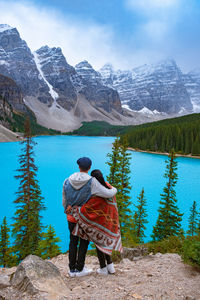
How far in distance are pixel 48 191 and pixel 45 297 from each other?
89.8 ft

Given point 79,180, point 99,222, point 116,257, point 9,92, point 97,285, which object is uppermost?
point 9,92

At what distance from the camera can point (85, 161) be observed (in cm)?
475

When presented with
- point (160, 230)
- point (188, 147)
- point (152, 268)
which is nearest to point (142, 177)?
point (160, 230)

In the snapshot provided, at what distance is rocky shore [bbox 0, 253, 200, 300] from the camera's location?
3770mm

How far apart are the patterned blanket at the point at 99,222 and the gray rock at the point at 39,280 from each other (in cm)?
91

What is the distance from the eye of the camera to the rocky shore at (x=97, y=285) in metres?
3.77

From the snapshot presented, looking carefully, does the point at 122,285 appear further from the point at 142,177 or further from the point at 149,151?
the point at 149,151

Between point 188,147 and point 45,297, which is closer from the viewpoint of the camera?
point 45,297

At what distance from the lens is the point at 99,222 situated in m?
4.68

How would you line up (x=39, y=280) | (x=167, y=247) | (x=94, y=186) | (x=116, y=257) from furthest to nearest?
(x=167, y=247)
(x=116, y=257)
(x=94, y=186)
(x=39, y=280)

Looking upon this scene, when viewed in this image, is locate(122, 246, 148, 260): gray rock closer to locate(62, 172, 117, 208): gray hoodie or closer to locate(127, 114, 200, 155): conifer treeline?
locate(62, 172, 117, 208): gray hoodie

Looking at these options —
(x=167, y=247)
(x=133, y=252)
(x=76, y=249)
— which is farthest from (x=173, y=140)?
(x=76, y=249)

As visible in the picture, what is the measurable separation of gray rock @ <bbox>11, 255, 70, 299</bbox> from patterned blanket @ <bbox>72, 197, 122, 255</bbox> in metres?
0.91

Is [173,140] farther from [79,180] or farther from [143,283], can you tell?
[79,180]
